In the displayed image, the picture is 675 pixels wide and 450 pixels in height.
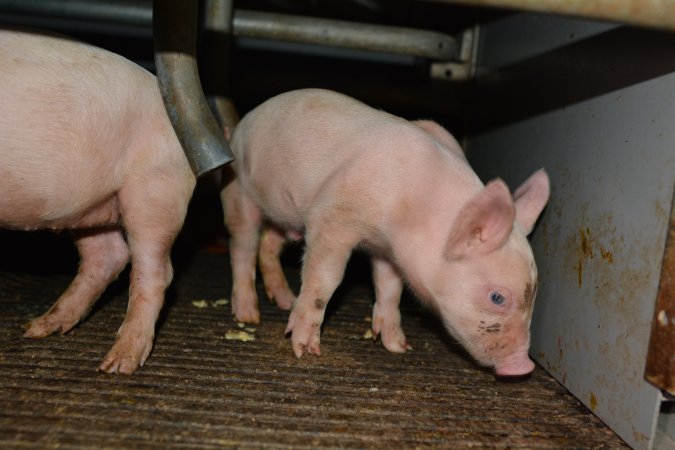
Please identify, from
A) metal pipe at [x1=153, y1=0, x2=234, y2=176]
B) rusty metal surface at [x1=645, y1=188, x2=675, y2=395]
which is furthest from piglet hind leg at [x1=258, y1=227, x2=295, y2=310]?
rusty metal surface at [x1=645, y1=188, x2=675, y2=395]

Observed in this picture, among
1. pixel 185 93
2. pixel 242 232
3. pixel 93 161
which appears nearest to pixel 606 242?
pixel 185 93

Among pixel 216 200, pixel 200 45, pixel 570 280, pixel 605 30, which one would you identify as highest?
pixel 605 30

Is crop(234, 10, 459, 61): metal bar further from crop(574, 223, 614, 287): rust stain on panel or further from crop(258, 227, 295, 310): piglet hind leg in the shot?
crop(574, 223, 614, 287): rust stain on panel

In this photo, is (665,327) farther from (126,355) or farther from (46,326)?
(46,326)

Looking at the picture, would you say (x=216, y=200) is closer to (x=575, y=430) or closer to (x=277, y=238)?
(x=277, y=238)

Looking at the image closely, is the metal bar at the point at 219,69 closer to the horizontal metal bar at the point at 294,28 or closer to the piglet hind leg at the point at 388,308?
the horizontal metal bar at the point at 294,28

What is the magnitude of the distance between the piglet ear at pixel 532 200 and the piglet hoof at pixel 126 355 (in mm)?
1802

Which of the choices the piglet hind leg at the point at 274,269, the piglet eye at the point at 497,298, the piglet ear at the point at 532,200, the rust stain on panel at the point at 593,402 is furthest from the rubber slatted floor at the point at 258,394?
the piglet ear at the point at 532,200

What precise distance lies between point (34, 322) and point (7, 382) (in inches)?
24.8

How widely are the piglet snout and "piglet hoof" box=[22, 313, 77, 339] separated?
205 cm

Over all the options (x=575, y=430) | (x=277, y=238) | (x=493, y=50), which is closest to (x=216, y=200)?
(x=277, y=238)

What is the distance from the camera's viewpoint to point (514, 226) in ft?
9.89

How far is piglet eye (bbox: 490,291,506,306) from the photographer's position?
2898 millimetres

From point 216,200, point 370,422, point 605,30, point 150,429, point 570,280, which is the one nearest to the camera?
point 150,429
